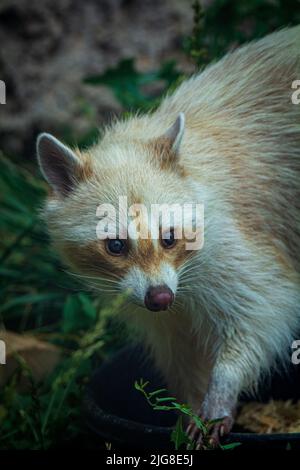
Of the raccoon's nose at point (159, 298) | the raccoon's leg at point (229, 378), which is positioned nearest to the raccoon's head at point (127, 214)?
the raccoon's nose at point (159, 298)

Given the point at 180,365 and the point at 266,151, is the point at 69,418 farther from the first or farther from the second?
the point at 266,151

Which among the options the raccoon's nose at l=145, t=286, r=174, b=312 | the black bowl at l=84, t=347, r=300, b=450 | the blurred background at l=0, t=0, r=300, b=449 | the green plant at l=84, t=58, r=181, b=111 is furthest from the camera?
the green plant at l=84, t=58, r=181, b=111

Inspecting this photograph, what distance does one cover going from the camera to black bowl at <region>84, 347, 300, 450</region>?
91.9 inches

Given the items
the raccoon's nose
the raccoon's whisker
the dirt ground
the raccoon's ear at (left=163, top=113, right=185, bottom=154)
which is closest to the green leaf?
the raccoon's nose

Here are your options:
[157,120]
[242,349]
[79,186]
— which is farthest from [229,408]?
[157,120]

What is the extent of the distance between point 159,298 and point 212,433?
0.50 m

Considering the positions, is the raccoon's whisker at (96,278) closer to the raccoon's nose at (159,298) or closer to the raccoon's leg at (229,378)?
the raccoon's nose at (159,298)

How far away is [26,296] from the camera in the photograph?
407 cm

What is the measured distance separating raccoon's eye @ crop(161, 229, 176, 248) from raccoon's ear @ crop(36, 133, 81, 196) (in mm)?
407

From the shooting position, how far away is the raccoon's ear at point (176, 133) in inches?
97.3

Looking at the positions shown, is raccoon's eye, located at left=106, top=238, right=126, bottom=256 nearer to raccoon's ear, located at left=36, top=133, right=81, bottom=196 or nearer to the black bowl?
Answer: raccoon's ear, located at left=36, top=133, right=81, bottom=196

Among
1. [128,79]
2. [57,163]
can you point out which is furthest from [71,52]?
[57,163]

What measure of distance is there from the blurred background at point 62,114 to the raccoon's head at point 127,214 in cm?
14

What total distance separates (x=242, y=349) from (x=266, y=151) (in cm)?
72
